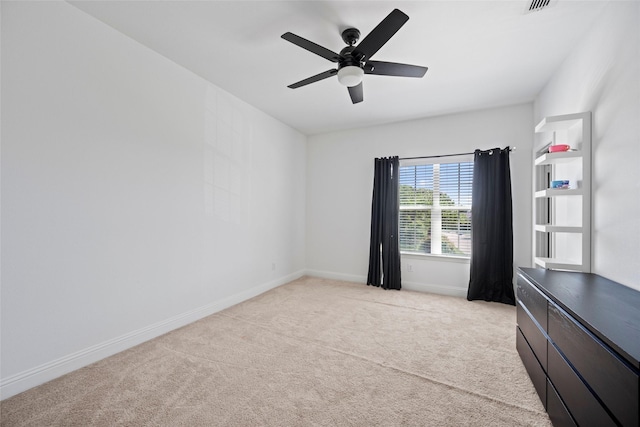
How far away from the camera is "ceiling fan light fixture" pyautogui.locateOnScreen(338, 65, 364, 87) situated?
82.4 inches

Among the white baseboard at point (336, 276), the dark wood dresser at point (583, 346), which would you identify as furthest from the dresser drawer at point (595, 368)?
the white baseboard at point (336, 276)

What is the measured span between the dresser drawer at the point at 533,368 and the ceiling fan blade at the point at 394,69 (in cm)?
217

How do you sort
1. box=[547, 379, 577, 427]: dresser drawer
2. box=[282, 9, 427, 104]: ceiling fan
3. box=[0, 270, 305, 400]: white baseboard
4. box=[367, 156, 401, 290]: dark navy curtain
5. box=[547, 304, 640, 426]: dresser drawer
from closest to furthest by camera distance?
box=[547, 304, 640, 426]: dresser drawer < box=[547, 379, 577, 427]: dresser drawer < box=[0, 270, 305, 400]: white baseboard < box=[282, 9, 427, 104]: ceiling fan < box=[367, 156, 401, 290]: dark navy curtain

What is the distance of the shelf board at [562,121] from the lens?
2.06 meters

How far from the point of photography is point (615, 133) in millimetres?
1749

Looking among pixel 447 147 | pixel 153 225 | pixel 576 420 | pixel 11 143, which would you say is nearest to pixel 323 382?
pixel 576 420

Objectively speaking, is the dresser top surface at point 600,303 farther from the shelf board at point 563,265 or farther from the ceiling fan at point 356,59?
the ceiling fan at point 356,59

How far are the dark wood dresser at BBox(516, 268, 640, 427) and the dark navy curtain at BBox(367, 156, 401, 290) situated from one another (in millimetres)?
2185

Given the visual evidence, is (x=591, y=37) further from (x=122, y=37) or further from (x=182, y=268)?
(x=182, y=268)

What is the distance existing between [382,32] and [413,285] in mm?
3467

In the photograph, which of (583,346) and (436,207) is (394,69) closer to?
(583,346)

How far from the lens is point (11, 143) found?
67.2 inches

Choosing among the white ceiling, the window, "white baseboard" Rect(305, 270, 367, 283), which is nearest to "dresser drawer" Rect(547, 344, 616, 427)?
the white ceiling

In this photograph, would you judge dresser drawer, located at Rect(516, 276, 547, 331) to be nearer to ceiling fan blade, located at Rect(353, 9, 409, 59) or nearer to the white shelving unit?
the white shelving unit
